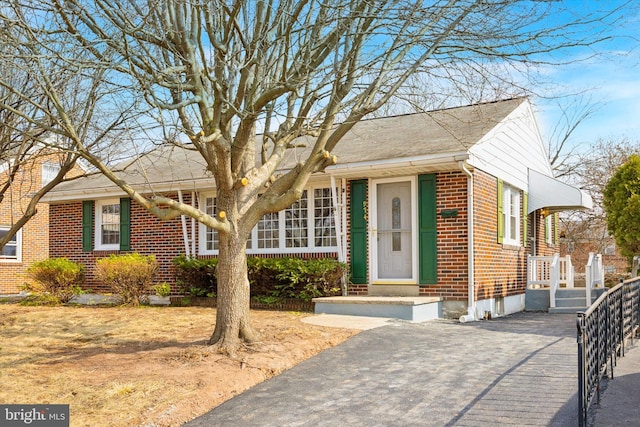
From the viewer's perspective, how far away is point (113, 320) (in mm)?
11578

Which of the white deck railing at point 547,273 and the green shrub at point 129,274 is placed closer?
the white deck railing at point 547,273

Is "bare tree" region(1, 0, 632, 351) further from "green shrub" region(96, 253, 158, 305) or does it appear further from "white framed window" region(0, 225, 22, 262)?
"white framed window" region(0, 225, 22, 262)

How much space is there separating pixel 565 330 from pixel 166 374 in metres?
6.57

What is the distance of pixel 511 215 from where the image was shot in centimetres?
1480

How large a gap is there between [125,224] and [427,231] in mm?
8057

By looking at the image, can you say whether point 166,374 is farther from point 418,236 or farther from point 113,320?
point 418,236

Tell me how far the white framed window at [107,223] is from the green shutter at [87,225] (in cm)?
17

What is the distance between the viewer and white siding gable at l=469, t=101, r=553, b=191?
12.7 metres

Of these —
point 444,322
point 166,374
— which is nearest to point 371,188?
point 444,322

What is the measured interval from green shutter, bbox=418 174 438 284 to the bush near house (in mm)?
1559

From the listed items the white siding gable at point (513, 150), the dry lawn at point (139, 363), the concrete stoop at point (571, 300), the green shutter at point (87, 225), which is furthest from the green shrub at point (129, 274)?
the concrete stoop at point (571, 300)

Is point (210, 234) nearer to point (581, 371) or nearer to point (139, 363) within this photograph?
point (139, 363)

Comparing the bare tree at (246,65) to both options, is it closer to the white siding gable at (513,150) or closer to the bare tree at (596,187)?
the white siding gable at (513,150)

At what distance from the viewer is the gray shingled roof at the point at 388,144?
40.1ft
